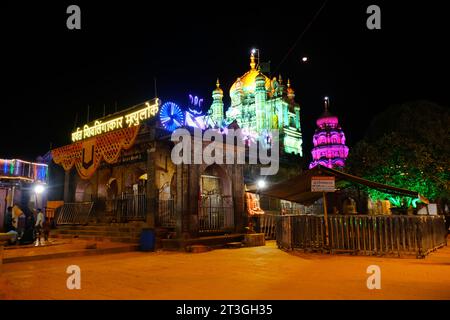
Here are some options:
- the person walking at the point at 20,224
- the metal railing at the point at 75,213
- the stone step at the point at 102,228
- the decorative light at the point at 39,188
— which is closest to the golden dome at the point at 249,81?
the decorative light at the point at 39,188

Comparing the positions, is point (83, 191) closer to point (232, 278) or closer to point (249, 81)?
point (232, 278)

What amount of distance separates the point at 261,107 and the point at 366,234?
47613 millimetres

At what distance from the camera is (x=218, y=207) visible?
16.5 metres

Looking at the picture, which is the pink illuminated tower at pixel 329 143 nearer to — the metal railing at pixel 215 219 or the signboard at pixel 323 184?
the metal railing at pixel 215 219

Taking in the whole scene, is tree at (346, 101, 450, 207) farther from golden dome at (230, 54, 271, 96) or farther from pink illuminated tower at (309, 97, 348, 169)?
golden dome at (230, 54, 271, 96)

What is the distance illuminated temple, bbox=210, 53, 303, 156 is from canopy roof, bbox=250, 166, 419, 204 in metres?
40.0

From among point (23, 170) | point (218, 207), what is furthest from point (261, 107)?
point (218, 207)

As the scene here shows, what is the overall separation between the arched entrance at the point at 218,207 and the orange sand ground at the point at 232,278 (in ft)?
16.2

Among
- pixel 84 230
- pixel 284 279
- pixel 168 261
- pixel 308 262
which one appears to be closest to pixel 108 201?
pixel 84 230

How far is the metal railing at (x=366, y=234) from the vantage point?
35.1 feet

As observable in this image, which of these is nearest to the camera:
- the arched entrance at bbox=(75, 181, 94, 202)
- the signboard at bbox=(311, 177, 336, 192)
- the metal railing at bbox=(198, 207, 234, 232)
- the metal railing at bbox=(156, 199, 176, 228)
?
the signboard at bbox=(311, 177, 336, 192)

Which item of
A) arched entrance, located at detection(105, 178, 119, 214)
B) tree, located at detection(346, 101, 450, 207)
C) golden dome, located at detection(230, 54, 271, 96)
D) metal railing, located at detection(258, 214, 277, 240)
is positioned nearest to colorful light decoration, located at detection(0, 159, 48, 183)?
arched entrance, located at detection(105, 178, 119, 214)

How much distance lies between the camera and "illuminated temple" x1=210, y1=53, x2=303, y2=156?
190 feet

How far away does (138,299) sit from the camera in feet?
18.6
